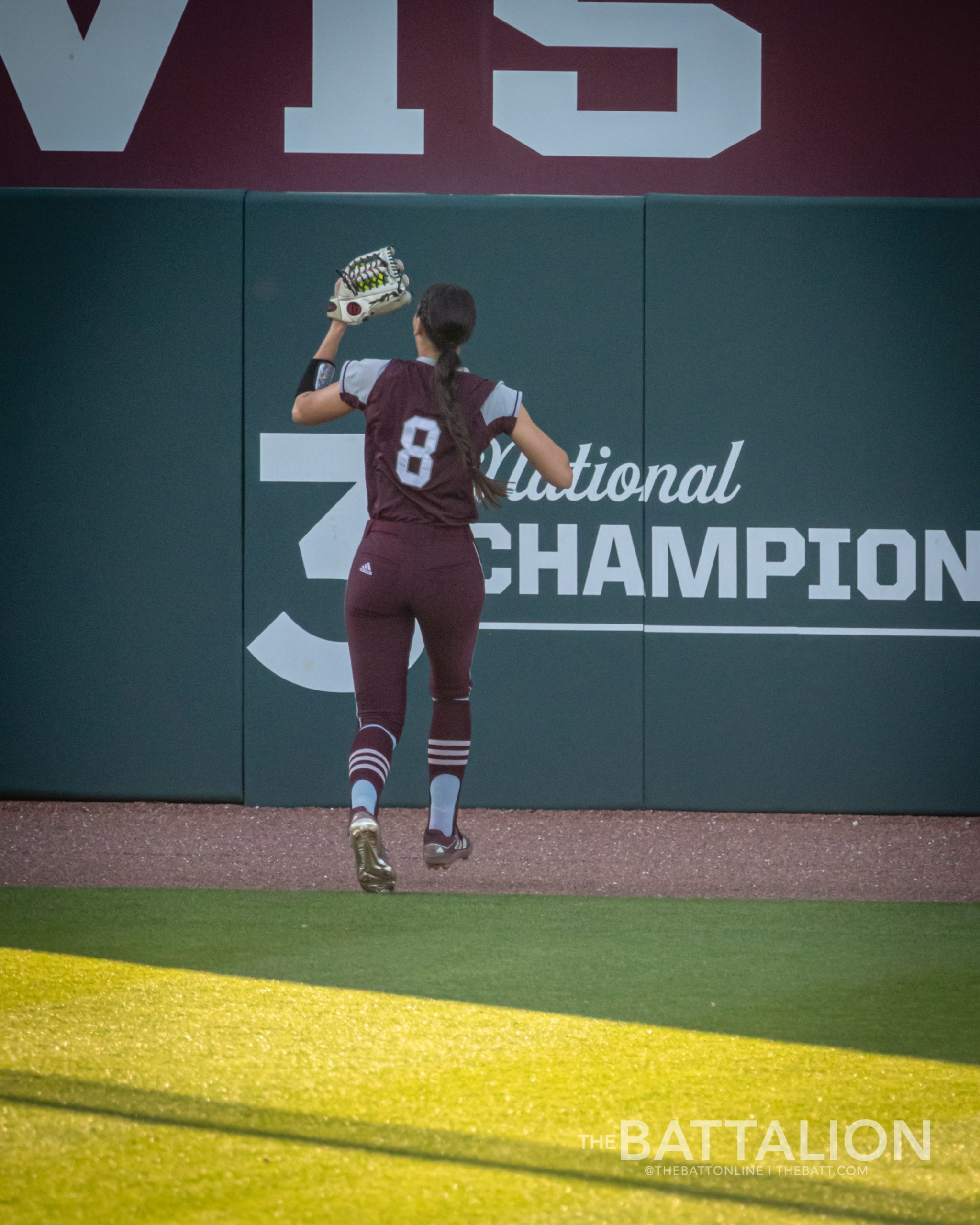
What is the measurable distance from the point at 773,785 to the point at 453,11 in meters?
3.98

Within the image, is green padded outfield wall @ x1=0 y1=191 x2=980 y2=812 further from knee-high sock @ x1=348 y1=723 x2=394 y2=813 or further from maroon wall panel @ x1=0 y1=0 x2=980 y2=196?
knee-high sock @ x1=348 y1=723 x2=394 y2=813

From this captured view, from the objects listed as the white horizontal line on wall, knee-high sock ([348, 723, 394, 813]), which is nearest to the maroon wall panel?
the white horizontal line on wall

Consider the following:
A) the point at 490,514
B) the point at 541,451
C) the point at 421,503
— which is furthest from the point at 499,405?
the point at 490,514

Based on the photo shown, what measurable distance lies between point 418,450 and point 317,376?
46cm

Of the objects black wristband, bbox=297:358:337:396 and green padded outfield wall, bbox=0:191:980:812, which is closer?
black wristband, bbox=297:358:337:396

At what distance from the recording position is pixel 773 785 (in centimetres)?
596

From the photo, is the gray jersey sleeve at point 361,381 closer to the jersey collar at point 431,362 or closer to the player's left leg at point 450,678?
the jersey collar at point 431,362

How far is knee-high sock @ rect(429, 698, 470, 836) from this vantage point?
177 inches

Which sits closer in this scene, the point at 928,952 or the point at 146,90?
the point at 928,952

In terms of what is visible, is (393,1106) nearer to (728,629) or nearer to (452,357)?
(452,357)

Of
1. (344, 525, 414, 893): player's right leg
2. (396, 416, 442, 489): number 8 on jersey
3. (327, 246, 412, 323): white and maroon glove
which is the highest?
(327, 246, 412, 323): white and maroon glove

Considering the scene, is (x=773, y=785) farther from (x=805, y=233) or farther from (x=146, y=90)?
(x=146, y=90)

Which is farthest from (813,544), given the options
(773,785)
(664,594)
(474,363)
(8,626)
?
(8,626)

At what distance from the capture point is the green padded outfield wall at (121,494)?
588cm
